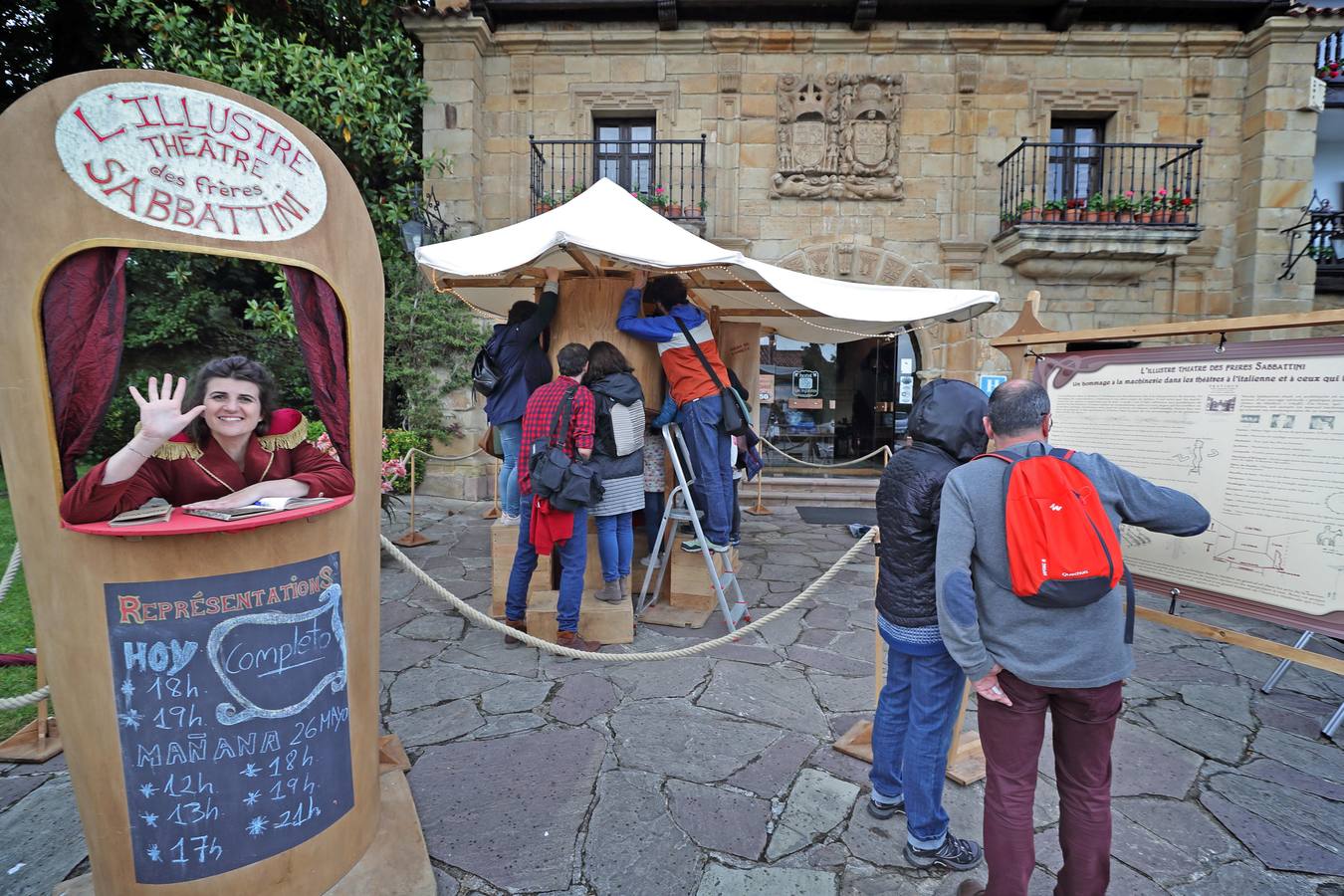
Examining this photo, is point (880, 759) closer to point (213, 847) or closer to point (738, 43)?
point (213, 847)

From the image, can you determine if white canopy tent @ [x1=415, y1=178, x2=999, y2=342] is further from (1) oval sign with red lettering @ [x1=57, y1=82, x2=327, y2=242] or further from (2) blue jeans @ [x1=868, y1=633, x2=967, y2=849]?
(2) blue jeans @ [x1=868, y1=633, x2=967, y2=849]

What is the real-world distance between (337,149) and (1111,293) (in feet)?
37.1

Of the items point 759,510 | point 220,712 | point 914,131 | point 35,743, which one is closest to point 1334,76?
point 914,131

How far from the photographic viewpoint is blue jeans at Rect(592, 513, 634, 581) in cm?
412

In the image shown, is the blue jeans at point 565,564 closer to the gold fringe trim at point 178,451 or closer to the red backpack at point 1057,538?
the gold fringe trim at point 178,451

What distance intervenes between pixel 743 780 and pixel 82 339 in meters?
2.70

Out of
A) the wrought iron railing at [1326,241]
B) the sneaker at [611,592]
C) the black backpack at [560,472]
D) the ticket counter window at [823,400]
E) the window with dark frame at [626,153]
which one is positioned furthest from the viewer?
the ticket counter window at [823,400]

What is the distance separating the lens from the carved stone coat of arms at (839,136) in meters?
9.62

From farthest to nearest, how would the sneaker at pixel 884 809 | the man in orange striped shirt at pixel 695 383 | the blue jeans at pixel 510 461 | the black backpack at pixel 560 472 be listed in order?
1. the blue jeans at pixel 510 461
2. the man in orange striped shirt at pixel 695 383
3. the black backpack at pixel 560 472
4. the sneaker at pixel 884 809

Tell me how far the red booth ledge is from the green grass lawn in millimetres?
1313

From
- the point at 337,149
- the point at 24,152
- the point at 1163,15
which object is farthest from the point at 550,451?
the point at 1163,15

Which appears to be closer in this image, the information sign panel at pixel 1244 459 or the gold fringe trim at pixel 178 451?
the gold fringe trim at pixel 178 451

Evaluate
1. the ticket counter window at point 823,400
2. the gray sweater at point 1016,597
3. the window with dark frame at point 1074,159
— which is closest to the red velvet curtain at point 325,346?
the gray sweater at point 1016,597

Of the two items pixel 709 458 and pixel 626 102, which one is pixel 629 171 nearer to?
pixel 626 102
